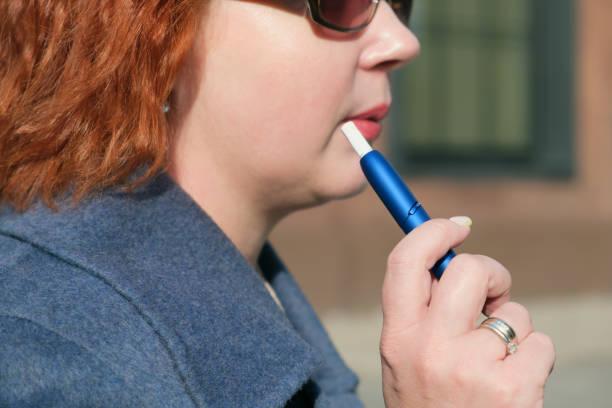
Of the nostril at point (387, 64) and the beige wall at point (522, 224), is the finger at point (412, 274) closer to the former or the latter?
the nostril at point (387, 64)

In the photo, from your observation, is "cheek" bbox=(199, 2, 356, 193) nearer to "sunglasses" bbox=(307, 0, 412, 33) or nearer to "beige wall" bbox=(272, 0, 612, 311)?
"sunglasses" bbox=(307, 0, 412, 33)

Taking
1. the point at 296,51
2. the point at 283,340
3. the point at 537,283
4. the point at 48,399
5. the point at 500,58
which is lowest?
the point at 537,283

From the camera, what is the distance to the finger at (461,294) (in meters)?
1.20

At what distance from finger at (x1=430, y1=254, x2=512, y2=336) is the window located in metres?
5.67

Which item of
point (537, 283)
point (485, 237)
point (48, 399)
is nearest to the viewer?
point (48, 399)

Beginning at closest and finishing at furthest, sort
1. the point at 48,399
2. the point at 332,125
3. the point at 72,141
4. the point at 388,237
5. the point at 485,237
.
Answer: the point at 48,399, the point at 72,141, the point at 332,125, the point at 388,237, the point at 485,237

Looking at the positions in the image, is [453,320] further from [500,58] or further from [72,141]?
[500,58]

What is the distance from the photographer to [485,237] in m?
6.72

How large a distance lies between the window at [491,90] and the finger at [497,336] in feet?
18.5

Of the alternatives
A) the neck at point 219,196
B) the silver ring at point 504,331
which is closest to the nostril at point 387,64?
the neck at point 219,196

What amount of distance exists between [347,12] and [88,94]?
1.52 ft

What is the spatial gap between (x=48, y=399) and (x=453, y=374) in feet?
1.70

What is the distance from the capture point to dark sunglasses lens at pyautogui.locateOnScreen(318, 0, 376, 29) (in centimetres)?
150

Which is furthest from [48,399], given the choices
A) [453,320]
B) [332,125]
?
[332,125]
